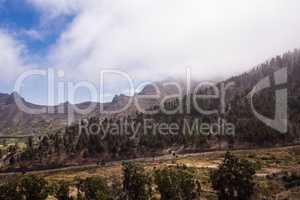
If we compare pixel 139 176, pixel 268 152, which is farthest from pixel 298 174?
pixel 268 152

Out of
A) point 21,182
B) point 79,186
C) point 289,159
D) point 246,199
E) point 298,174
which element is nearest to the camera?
point 246,199

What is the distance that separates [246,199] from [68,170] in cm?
11757

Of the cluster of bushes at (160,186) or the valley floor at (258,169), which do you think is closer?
the cluster of bushes at (160,186)

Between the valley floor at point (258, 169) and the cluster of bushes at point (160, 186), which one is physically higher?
the cluster of bushes at point (160, 186)

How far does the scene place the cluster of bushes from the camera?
74.2m

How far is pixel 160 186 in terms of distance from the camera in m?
80.0

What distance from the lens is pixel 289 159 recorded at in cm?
15488

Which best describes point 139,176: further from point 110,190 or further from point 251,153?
point 251,153

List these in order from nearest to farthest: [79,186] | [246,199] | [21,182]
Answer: [246,199], [21,182], [79,186]

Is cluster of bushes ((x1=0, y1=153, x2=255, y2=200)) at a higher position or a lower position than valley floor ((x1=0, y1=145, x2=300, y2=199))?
higher

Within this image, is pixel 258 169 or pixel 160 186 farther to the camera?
pixel 258 169

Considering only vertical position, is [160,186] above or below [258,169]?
below

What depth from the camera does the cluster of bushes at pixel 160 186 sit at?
74.2 m

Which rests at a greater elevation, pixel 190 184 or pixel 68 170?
pixel 190 184
